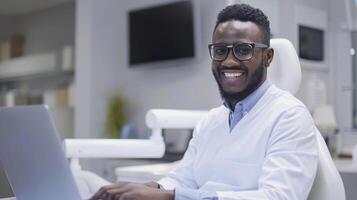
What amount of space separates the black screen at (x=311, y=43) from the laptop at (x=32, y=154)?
2217mm

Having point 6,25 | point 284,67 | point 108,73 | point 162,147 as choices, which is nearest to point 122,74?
point 108,73

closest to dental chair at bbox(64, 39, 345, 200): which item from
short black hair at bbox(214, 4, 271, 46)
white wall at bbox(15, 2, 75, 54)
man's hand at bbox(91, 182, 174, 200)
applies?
short black hair at bbox(214, 4, 271, 46)

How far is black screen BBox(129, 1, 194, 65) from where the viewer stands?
3.61m

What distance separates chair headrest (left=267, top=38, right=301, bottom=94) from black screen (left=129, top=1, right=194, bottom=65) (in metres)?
2.06

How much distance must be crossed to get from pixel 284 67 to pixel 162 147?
30.3 inches

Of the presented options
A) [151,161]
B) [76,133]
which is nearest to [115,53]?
[76,133]

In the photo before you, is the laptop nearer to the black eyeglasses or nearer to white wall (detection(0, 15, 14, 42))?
the black eyeglasses

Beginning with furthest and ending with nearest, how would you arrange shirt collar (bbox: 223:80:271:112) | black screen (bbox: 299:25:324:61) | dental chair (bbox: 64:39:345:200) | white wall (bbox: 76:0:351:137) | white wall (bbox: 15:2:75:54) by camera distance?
1. white wall (bbox: 15:2:75:54)
2. white wall (bbox: 76:0:351:137)
3. black screen (bbox: 299:25:324:61)
4. shirt collar (bbox: 223:80:271:112)
5. dental chair (bbox: 64:39:345:200)

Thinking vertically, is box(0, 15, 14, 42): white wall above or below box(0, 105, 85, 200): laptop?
above

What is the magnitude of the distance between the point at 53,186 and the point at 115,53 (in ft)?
10.7

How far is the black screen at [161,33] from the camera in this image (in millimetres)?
3613

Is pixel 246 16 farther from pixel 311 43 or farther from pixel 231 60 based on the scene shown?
pixel 311 43

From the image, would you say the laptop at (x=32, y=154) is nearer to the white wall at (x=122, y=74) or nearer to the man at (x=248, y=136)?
the man at (x=248, y=136)

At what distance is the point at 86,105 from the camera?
4254 mm
